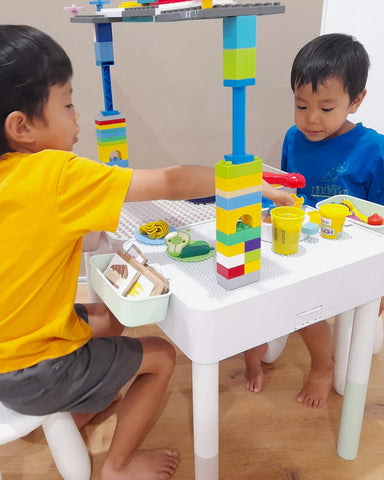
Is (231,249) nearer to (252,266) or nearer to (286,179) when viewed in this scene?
(252,266)

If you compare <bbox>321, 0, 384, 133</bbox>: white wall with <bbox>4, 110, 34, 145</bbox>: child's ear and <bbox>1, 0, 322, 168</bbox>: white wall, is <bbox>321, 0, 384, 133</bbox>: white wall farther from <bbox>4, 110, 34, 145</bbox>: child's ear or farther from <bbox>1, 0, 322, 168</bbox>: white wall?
<bbox>4, 110, 34, 145</bbox>: child's ear

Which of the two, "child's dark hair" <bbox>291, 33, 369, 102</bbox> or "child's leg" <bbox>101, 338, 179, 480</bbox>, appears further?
"child's dark hair" <bbox>291, 33, 369, 102</bbox>

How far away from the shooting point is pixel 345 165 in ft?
4.28

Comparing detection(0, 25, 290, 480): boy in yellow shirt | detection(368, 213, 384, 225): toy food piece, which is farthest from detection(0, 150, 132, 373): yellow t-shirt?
detection(368, 213, 384, 225): toy food piece

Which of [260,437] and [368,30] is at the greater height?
[368,30]

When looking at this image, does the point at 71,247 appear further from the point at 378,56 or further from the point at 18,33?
the point at 378,56

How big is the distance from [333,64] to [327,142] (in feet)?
0.79

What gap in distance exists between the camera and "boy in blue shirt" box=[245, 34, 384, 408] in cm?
117

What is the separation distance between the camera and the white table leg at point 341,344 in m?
1.19

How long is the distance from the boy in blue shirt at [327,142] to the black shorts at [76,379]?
52 cm

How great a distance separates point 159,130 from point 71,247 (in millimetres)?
940

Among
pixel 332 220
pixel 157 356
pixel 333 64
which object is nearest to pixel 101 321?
pixel 157 356

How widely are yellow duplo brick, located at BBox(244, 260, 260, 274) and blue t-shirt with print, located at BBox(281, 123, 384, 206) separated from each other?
620mm

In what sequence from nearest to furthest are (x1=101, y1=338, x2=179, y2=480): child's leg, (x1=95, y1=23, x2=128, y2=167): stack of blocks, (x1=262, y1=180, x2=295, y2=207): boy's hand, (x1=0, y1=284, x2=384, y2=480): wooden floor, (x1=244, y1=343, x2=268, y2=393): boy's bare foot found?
(x1=262, y1=180, x2=295, y2=207): boy's hand
(x1=101, y1=338, x2=179, y2=480): child's leg
(x1=0, y1=284, x2=384, y2=480): wooden floor
(x1=95, y1=23, x2=128, y2=167): stack of blocks
(x1=244, y1=343, x2=268, y2=393): boy's bare foot
